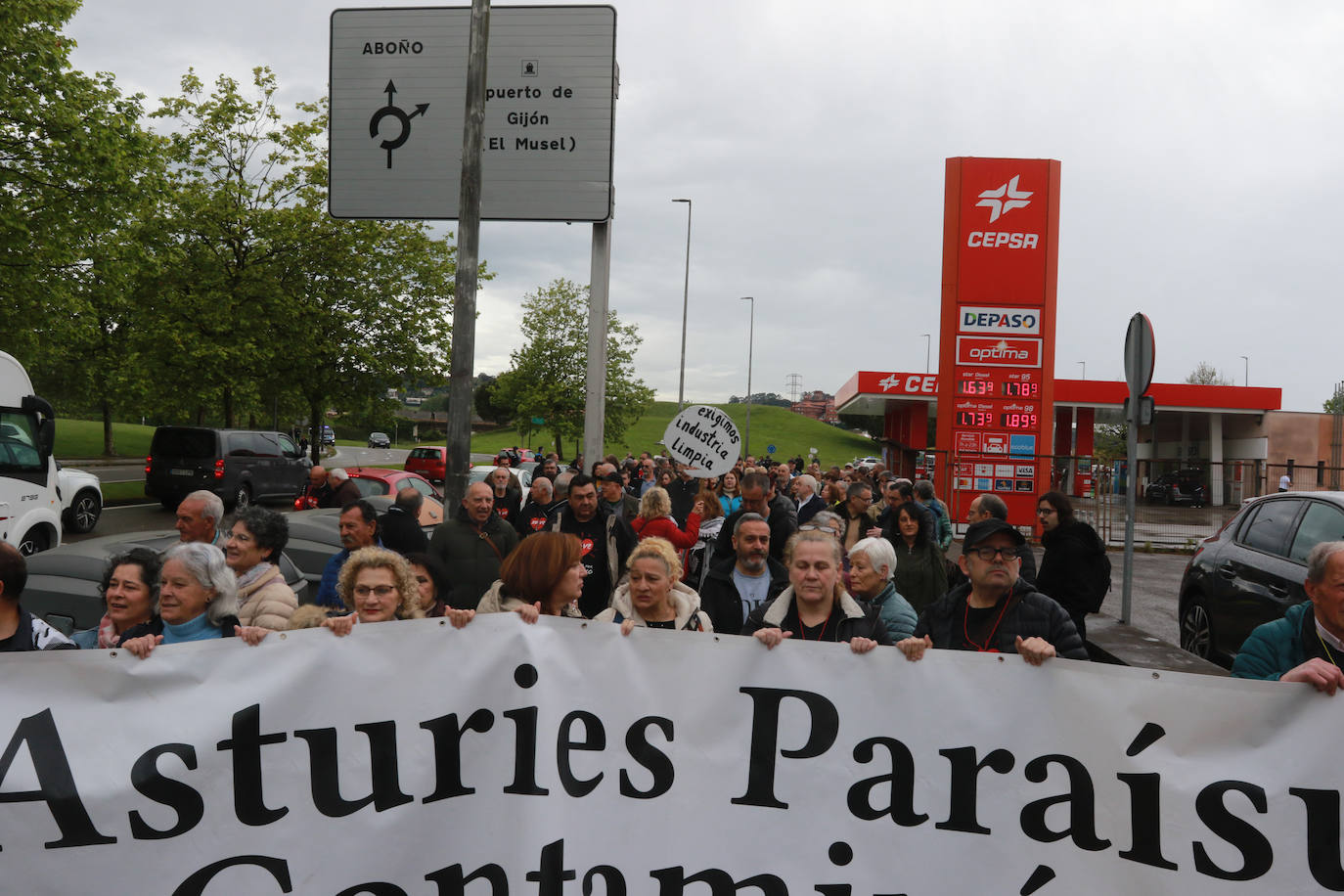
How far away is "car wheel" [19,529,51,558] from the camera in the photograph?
41.7 feet

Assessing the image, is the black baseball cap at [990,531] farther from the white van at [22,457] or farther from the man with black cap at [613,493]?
the white van at [22,457]

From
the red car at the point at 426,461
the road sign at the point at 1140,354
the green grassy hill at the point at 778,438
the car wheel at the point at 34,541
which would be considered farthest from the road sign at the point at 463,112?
the green grassy hill at the point at 778,438

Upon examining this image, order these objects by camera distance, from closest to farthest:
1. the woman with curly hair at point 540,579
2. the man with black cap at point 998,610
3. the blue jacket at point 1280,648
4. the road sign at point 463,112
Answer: the blue jacket at point 1280,648, the man with black cap at point 998,610, the woman with curly hair at point 540,579, the road sign at point 463,112

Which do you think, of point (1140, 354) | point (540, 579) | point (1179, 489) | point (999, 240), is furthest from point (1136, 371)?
point (1179, 489)

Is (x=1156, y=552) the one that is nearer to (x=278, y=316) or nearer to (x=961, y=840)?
(x=961, y=840)

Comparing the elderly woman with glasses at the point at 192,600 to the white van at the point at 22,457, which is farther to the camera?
the white van at the point at 22,457

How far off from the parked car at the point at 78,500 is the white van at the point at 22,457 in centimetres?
481

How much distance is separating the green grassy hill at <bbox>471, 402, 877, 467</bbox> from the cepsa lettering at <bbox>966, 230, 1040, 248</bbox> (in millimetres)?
68323

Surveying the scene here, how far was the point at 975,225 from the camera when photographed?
69.3 ft

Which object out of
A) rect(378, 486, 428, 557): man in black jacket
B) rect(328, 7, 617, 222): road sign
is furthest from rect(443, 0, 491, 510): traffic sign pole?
rect(378, 486, 428, 557): man in black jacket

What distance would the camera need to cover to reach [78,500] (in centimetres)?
1784

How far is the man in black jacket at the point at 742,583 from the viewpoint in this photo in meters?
5.39

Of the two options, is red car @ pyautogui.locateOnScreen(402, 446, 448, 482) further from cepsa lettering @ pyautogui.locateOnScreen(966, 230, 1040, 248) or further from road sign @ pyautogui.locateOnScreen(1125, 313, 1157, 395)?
road sign @ pyautogui.locateOnScreen(1125, 313, 1157, 395)

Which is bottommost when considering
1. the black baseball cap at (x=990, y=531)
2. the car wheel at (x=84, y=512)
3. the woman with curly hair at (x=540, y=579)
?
the car wheel at (x=84, y=512)
